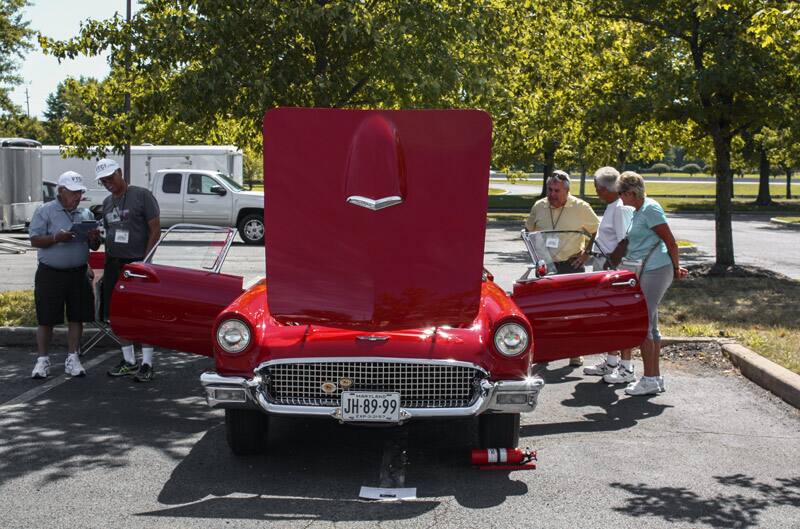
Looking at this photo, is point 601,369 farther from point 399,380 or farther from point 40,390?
point 40,390

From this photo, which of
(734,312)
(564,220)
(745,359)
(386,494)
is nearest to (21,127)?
(734,312)

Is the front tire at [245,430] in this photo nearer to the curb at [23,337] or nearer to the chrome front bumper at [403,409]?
the chrome front bumper at [403,409]

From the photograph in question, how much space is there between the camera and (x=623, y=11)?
15617mm

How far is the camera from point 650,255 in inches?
317

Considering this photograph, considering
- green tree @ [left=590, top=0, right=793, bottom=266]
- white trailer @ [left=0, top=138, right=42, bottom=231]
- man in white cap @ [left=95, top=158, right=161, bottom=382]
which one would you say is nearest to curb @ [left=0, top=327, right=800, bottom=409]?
man in white cap @ [left=95, top=158, right=161, bottom=382]

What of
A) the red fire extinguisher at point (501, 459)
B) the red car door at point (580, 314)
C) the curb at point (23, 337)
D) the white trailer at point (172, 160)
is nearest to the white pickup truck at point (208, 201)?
the white trailer at point (172, 160)

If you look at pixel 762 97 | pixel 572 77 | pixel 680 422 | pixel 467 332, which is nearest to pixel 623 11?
pixel 572 77

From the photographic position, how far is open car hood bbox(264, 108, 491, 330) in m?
5.73

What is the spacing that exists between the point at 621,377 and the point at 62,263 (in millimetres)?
4850

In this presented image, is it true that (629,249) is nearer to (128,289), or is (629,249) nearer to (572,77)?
(128,289)

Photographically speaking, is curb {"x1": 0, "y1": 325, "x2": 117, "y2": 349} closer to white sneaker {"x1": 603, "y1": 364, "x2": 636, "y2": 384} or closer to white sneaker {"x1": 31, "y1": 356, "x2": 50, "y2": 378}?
white sneaker {"x1": 31, "y1": 356, "x2": 50, "y2": 378}

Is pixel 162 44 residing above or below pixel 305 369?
above

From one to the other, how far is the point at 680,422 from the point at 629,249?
160 centimetres

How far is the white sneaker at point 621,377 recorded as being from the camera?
8.60 meters
